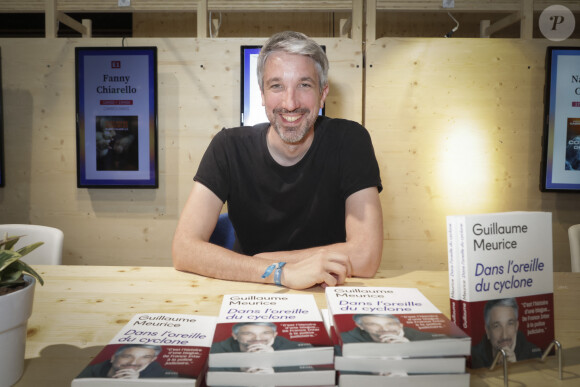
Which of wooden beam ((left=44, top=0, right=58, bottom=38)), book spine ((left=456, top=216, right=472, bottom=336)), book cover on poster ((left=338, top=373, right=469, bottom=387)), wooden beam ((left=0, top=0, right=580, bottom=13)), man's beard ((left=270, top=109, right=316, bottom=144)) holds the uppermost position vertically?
wooden beam ((left=0, top=0, right=580, bottom=13))

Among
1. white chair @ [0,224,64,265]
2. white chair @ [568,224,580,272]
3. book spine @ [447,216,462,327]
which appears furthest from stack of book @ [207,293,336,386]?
white chair @ [568,224,580,272]

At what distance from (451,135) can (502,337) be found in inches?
92.6

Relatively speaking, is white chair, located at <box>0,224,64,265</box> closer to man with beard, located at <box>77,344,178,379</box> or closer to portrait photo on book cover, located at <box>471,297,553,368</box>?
man with beard, located at <box>77,344,178,379</box>

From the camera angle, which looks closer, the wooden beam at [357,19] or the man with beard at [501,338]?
the man with beard at [501,338]

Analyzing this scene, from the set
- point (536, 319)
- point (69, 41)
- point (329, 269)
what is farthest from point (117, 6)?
point (536, 319)

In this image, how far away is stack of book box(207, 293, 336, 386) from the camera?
1.75 feet

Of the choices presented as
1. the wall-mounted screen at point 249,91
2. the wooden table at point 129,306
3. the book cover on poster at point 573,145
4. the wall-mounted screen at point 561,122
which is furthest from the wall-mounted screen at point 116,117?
the book cover on poster at point 573,145

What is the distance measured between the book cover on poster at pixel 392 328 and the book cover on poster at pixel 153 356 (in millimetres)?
218

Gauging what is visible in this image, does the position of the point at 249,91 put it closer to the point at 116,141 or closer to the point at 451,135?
the point at 116,141

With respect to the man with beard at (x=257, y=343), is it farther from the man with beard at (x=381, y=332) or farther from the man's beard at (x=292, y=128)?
the man's beard at (x=292, y=128)

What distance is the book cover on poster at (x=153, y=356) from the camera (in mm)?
515

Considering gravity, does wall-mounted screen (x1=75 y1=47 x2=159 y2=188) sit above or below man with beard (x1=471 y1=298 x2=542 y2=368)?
above

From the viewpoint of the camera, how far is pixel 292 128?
1.58m

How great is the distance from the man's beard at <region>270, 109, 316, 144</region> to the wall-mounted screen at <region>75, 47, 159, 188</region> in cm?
152
